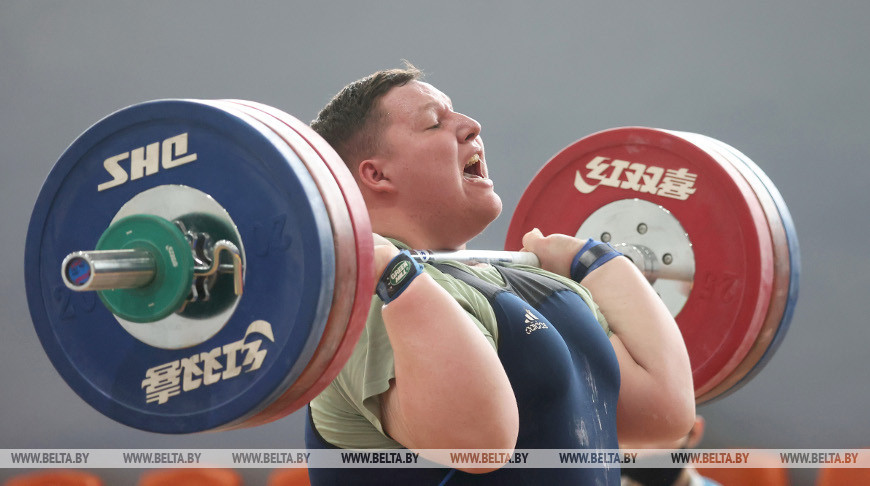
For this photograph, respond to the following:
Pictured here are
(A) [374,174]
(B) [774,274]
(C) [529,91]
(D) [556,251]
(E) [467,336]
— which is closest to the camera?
(E) [467,336]

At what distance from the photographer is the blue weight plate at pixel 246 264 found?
896mm

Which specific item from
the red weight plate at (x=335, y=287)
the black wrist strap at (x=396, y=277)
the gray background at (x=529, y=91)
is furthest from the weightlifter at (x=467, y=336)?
the gray background at (x=529, y=91)

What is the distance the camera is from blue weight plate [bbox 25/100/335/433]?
90 centimetres

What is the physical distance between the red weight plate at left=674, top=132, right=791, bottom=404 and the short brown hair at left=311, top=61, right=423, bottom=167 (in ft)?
2.16

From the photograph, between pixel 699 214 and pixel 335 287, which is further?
pixel 699 214

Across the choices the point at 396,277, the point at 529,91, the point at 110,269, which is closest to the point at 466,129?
the point at 396,277

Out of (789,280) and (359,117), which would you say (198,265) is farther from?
(789,280)

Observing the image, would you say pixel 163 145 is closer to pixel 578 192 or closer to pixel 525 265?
pixel 525 265

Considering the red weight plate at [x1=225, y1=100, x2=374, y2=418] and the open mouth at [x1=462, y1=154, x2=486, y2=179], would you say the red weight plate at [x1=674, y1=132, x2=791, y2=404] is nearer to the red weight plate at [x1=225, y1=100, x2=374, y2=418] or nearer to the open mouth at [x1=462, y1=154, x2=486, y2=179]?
the open mouth at [x1=462, y1=154, x2=486, y2=179]

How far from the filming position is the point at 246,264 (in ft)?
3.07

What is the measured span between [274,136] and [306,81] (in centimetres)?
275

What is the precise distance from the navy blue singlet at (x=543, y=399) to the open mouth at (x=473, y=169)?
0.23 meters

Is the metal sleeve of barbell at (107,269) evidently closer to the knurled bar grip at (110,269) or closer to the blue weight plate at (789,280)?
the knurled bar grip at (110,269)

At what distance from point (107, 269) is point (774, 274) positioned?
1.22 m
